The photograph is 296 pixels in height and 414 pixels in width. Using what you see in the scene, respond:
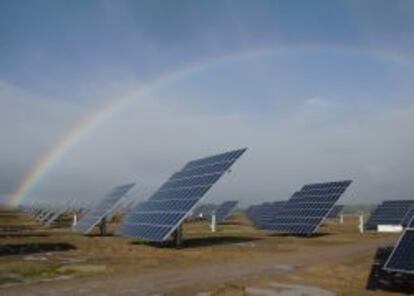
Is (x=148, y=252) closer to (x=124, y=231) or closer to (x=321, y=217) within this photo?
(x=124, y=231)

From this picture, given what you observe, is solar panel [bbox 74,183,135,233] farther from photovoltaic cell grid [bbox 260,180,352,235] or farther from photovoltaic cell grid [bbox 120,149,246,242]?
photovoltaic cell grid [bbox 260,180,352,235]

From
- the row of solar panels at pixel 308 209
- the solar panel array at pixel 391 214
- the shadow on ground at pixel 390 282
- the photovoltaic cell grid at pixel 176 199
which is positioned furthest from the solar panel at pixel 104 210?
the shadow on ground at pixel 390 282

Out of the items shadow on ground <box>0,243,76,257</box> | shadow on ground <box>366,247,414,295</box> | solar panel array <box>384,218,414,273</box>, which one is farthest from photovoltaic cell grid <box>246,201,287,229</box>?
solar panel array <box>384,218,414,273</box>

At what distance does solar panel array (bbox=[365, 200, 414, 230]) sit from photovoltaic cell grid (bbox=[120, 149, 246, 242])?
24542mm

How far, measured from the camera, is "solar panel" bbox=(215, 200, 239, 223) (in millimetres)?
83406

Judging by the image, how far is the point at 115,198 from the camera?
5347 centimetres

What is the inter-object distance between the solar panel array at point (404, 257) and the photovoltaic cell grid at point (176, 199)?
53.7ft

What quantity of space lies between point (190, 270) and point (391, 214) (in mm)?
42003

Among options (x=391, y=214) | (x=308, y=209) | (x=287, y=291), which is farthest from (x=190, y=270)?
(x=391, y=214)

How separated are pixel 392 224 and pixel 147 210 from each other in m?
28.0

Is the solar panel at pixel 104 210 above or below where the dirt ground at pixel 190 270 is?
above

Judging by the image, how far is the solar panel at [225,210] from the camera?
83406 millimetres

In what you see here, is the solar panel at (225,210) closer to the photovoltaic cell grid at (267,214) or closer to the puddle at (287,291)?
the photovoltaic cell grid at (267,214)

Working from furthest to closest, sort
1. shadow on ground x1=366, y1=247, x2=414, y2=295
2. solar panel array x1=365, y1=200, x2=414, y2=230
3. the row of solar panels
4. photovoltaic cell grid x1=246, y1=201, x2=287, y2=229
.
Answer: solar panel array x1=365, y1=200, x2=414, y2=230, photovoltaic cell grid x1=246, y1=201, x2=287, y2=229, the row of solar panels, shadow on ground x1=366, y1=247, x2=414, y2=295
